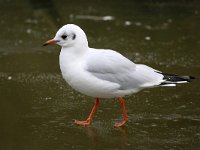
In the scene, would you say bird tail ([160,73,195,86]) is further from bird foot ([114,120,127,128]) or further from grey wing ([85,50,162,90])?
bird foot ([114,120,127,128])

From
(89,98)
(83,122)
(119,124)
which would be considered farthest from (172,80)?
(89,98)

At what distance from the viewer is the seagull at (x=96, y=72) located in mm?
4625

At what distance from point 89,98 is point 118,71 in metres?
0.93

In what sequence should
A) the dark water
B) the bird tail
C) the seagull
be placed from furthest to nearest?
the bird tail
the seagull
the dark water

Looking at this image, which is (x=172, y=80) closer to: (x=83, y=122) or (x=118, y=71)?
(x=118, y=71)

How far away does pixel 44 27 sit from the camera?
29.3ft

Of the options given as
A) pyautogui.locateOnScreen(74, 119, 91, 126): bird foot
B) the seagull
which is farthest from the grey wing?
pyautogui.locateOnScreen(74, 119, 91, 126): bird foot

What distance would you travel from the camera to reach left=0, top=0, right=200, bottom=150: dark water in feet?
14.5

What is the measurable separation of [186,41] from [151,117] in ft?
11.1

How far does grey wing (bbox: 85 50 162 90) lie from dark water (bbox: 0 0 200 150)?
14.9 inches

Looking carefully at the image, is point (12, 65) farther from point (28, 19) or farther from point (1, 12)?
point (1, 12)

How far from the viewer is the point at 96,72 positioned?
15.3 ft

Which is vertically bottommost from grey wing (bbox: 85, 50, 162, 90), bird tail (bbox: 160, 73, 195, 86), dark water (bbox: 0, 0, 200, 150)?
dark water (bbox: 0, 0, 200, 150)

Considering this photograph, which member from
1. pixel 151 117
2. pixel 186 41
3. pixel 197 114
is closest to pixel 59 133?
pixel 151 117
